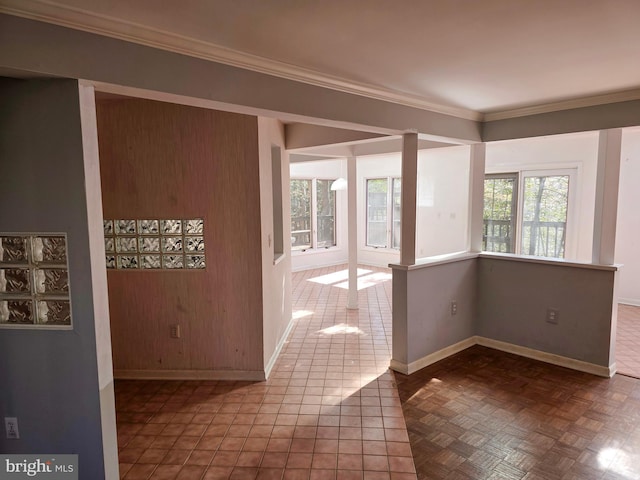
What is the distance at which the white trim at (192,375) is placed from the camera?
130 inches

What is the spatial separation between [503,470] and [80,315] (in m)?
2.39

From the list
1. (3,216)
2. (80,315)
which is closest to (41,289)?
(80,315)

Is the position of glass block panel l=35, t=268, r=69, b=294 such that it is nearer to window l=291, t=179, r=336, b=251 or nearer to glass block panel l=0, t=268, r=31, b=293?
glass block panel l=0, t=268, r=31, b=293

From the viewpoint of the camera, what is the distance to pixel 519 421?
2.67m

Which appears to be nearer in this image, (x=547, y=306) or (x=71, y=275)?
(x=71, y=275)

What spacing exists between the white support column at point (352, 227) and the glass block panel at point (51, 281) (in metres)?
3.80

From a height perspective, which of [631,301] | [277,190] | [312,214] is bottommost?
[631,301]

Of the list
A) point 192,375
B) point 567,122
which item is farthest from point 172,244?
point 567,122

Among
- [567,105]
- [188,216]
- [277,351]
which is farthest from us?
[277,351]

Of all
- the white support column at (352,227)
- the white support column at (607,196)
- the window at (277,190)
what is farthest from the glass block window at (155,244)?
the white support column at (607,196)

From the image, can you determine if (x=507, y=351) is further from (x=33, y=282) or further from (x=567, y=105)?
(x=33, y=282)

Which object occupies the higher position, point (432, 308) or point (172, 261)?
point (172, 261)

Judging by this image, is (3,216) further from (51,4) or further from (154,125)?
(154,125)

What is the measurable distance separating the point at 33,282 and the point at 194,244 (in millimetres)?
1480
